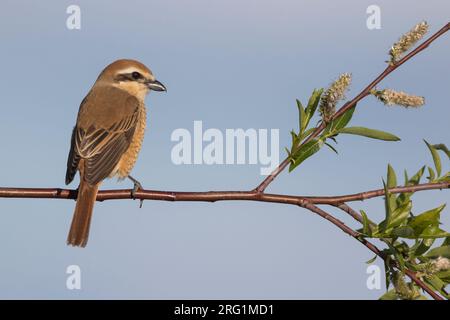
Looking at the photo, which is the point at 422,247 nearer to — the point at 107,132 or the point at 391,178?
the point at 391,178

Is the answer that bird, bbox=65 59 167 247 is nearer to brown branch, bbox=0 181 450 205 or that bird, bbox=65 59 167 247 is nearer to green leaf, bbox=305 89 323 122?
brown branch, bbox=0 181 450 205

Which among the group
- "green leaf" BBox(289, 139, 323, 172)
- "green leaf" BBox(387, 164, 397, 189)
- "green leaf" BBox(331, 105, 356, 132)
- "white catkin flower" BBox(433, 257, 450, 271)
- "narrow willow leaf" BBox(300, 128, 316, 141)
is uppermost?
"green leaf" BBox(331, 105, 356, 132)

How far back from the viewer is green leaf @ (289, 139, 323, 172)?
4016 mm

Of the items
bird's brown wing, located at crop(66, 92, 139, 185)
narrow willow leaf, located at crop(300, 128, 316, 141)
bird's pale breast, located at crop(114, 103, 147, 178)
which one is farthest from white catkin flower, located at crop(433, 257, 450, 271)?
bird's pale breast, located at crop(114, 103, 147, 178)

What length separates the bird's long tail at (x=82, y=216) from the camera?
5.64 meters

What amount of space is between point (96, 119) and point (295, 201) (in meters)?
3.54

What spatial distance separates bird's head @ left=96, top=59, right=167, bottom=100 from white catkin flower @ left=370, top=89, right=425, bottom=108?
14.1 ft

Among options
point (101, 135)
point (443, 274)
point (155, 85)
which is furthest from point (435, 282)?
point (155, 85)

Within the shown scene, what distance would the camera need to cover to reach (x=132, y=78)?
25.4 ft

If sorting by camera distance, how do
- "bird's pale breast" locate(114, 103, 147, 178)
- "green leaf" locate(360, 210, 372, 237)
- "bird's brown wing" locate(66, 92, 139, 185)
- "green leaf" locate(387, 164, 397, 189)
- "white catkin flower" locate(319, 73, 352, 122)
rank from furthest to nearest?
"bird's pale breast" locate(114, 103, 147, 178), "bird's brown wing" locate(66, 92, 139, 185), "green leaf" locate(387, 164, 397, 189), "green leaf" locate(360, 210, 372, 237), "white catkin flower" locate(319, 73, 352, 122)

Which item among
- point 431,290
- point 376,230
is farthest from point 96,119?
point 431,290

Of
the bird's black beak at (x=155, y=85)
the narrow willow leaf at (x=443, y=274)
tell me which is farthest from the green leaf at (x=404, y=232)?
the bird's black beak at (x=155, y=85)

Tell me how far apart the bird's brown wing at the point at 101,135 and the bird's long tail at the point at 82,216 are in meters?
0.11
